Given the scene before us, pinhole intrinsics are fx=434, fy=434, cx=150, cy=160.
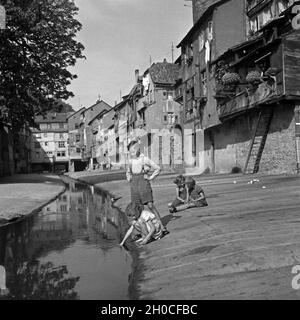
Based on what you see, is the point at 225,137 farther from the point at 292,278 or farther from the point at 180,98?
the point at 292,278

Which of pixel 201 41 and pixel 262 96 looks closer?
pixel 262 96

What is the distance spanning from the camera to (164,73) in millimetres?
60781

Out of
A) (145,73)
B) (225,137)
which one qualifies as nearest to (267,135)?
(225,137)

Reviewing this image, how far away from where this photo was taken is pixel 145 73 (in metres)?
64.0

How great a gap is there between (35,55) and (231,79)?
1460cm

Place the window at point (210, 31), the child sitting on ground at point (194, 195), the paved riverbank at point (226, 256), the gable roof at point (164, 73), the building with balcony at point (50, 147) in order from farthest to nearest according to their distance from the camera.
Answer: the building with balcony at point (50, 147) < the gable roof at point (164, 73) < the window at point (210, 31) < the child sitting on ground at point (194, 195) < the paved riverbank at point (226, 256)

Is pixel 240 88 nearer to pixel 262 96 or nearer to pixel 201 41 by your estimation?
pixel 262 96

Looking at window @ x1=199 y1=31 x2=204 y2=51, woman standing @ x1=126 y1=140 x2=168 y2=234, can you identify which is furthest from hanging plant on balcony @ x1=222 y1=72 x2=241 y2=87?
woman standing @ x1=126 y1=140 x2=168 y2=234

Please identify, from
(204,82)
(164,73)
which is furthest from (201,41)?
(164,73)

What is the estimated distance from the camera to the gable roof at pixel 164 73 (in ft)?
196

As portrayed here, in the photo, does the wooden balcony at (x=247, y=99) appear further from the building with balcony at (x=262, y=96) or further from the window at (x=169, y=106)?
the window at (x=169, y=106)

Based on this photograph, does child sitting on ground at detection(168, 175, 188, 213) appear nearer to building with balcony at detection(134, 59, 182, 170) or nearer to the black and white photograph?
the black and white photograph

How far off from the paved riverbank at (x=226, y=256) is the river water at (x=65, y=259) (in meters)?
0.61

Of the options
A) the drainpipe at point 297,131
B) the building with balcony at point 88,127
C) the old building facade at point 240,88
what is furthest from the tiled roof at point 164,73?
the building with balcony at point 88,127
